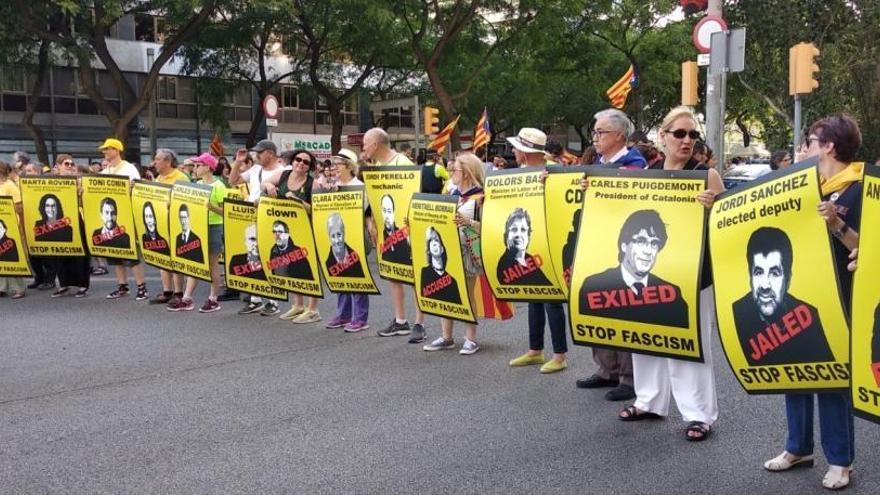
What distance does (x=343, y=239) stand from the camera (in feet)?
25.0

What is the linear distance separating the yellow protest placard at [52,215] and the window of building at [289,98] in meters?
34.1

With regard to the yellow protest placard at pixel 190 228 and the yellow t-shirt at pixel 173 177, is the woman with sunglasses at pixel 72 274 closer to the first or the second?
the yellow t-shirt at pixel 173 177

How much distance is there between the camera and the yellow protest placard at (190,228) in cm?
874

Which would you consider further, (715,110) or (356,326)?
(715,110)

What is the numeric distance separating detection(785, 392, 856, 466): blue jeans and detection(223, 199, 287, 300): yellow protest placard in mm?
5368

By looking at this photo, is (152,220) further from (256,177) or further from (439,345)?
(439,345)

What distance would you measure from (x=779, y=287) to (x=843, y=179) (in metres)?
0.54

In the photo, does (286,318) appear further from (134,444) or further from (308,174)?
(134,444)

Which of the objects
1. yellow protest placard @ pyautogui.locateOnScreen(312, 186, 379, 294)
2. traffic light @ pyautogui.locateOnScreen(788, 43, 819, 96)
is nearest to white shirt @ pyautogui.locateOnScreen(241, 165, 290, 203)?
yellow protest placard @ pyautogui.locateOnScreen(312, 186, 379, 294)

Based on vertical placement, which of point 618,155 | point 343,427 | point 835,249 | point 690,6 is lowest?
point 343,427

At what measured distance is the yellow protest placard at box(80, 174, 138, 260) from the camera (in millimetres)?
9539

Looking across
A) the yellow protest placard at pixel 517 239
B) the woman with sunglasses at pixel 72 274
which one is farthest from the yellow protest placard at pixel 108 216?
the yellow protest placard at pixel 517 239

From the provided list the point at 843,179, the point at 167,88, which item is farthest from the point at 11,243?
the point at 167,88

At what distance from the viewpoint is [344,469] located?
4367mm
